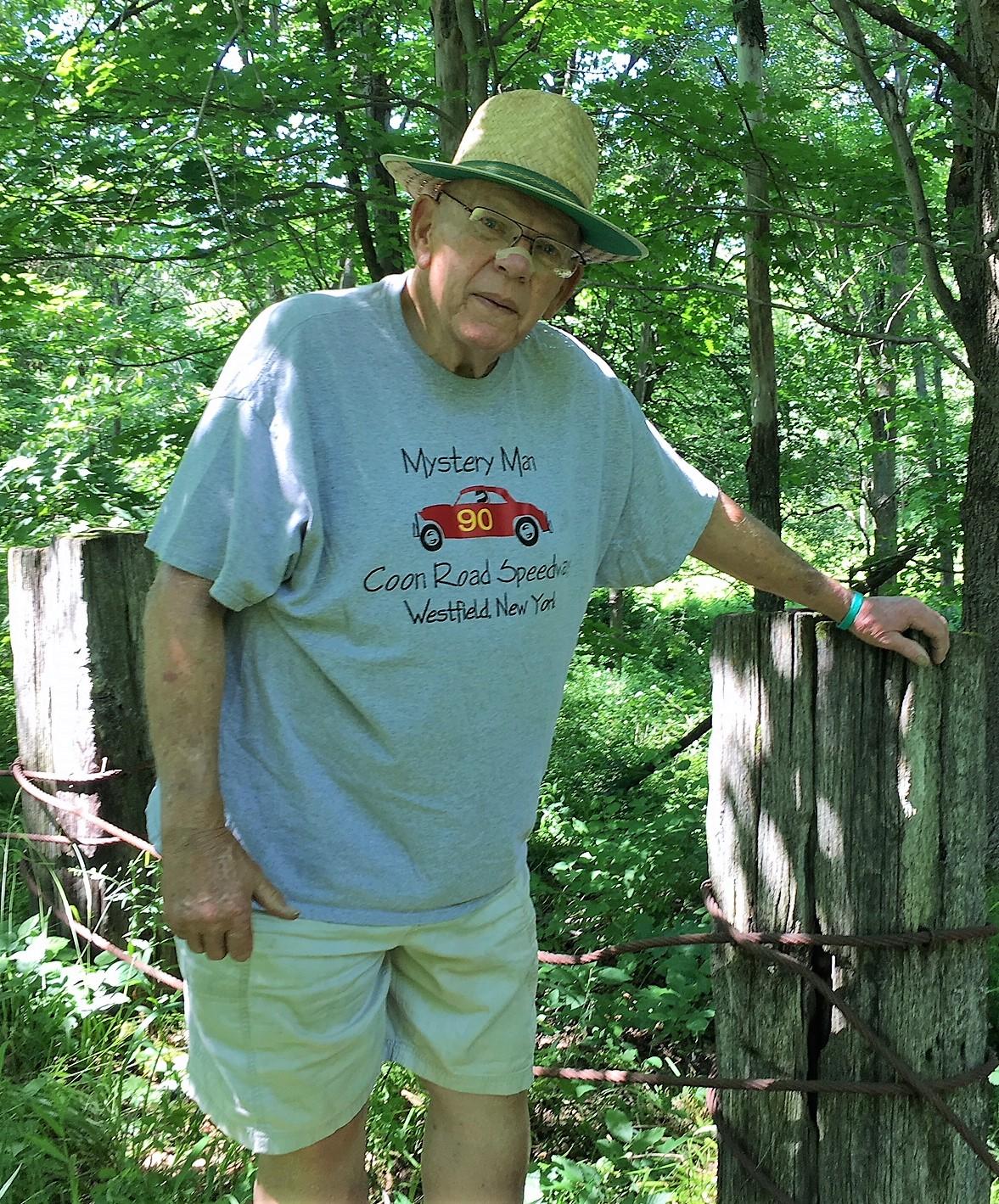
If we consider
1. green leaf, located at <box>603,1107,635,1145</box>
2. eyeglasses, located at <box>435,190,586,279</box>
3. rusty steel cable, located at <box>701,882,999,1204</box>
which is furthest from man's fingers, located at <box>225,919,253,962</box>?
green leaf, located at <box>603,1107,635,1145</box>

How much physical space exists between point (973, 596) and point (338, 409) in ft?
11.5

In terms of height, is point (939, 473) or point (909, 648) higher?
point (939, 473)

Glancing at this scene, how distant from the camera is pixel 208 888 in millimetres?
1613

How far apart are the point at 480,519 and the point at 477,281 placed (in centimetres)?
40

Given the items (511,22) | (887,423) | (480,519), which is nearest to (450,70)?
(511,22)

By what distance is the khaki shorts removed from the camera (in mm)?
1724

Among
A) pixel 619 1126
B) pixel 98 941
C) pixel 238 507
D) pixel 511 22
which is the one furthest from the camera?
pixel 511 22

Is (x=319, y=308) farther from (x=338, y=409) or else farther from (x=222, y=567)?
(x=222, y=567)

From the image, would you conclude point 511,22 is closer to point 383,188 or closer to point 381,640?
point 383,188

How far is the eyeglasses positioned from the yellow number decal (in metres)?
0.45

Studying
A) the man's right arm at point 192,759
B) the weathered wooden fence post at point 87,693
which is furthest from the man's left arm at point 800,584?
the weathered wooden fence post at point 87,693

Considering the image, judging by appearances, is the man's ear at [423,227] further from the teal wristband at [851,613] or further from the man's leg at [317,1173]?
the man's leg at [317,1173]

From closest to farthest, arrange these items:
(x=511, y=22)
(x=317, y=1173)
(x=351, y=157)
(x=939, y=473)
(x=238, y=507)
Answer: (x=238, y=507) → (x=317, y=1173) → (x=511, y=22) → (x=351, y=157) → (x=939, y=473)

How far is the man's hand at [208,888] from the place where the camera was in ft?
5.27
